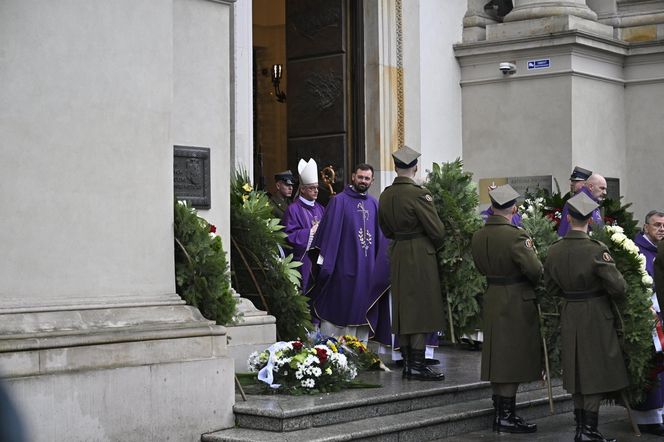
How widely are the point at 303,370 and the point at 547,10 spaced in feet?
28.2

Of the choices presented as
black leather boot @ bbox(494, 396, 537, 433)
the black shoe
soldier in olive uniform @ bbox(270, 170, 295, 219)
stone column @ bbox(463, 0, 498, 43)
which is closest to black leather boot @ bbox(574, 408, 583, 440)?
black leather boot @ bbox(494, 396, 537, 433)

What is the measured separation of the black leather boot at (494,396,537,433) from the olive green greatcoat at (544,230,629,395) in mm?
611

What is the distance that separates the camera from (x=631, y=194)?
51.8ft

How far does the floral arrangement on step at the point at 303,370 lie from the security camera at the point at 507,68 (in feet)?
25.5

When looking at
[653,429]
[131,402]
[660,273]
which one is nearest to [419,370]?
[653,429]

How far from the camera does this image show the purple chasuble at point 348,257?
1035 cm

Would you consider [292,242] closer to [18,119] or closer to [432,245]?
[432,245]

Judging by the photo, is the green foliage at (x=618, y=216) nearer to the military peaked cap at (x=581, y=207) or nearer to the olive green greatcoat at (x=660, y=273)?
the olive green greatcoat at (x=660, y=273)

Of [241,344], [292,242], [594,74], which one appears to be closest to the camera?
[241,344]

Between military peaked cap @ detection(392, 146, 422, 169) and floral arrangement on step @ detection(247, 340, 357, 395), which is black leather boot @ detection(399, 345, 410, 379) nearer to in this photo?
floral arrangement on step @ detection(247, 340, 357, 395)

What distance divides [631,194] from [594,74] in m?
1.95

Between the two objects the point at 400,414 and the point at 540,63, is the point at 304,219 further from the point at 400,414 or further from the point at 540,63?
the point at 540,63

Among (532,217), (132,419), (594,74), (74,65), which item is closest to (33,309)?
(132,419)

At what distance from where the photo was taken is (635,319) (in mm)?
7684
